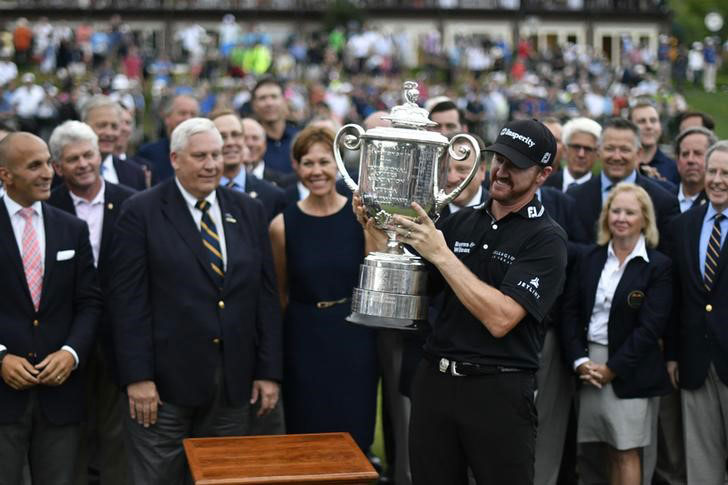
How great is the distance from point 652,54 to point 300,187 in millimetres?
41968

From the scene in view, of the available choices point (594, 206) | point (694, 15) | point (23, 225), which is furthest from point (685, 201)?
point (694, 15)

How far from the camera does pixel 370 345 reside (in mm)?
6207

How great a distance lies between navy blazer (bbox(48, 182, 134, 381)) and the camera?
612 cm

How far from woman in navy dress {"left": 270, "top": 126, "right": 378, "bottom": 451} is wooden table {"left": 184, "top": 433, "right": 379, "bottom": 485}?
1158 millimetres

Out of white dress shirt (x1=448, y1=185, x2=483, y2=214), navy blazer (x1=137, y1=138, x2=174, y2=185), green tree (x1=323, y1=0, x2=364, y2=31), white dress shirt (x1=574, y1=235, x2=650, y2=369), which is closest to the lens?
white dress shirt (x1=574, y1=235, x2=650, y2=369)

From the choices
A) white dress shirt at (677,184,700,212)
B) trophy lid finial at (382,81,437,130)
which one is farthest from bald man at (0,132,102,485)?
white dress shirt at (677,184,700,212)

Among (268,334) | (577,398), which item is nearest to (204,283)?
(268,334)

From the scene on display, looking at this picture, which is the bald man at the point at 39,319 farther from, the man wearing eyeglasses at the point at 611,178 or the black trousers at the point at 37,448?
the man wearing eyeglasses at the point at 611,178

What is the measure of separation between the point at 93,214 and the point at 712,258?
360 cm

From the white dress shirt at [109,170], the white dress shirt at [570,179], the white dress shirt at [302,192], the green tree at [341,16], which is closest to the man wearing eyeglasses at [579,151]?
the white dress shirt at [570,179]

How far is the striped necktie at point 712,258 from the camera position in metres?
6.02

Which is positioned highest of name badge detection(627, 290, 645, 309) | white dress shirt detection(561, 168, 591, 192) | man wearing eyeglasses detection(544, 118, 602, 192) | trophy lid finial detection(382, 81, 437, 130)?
trophy lid finial detection(382, 81, 437, 130)

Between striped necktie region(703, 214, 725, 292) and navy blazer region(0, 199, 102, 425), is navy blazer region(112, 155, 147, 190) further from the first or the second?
striped necktie region(703, 214, 725, 292)

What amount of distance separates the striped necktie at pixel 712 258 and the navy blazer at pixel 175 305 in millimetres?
2535
